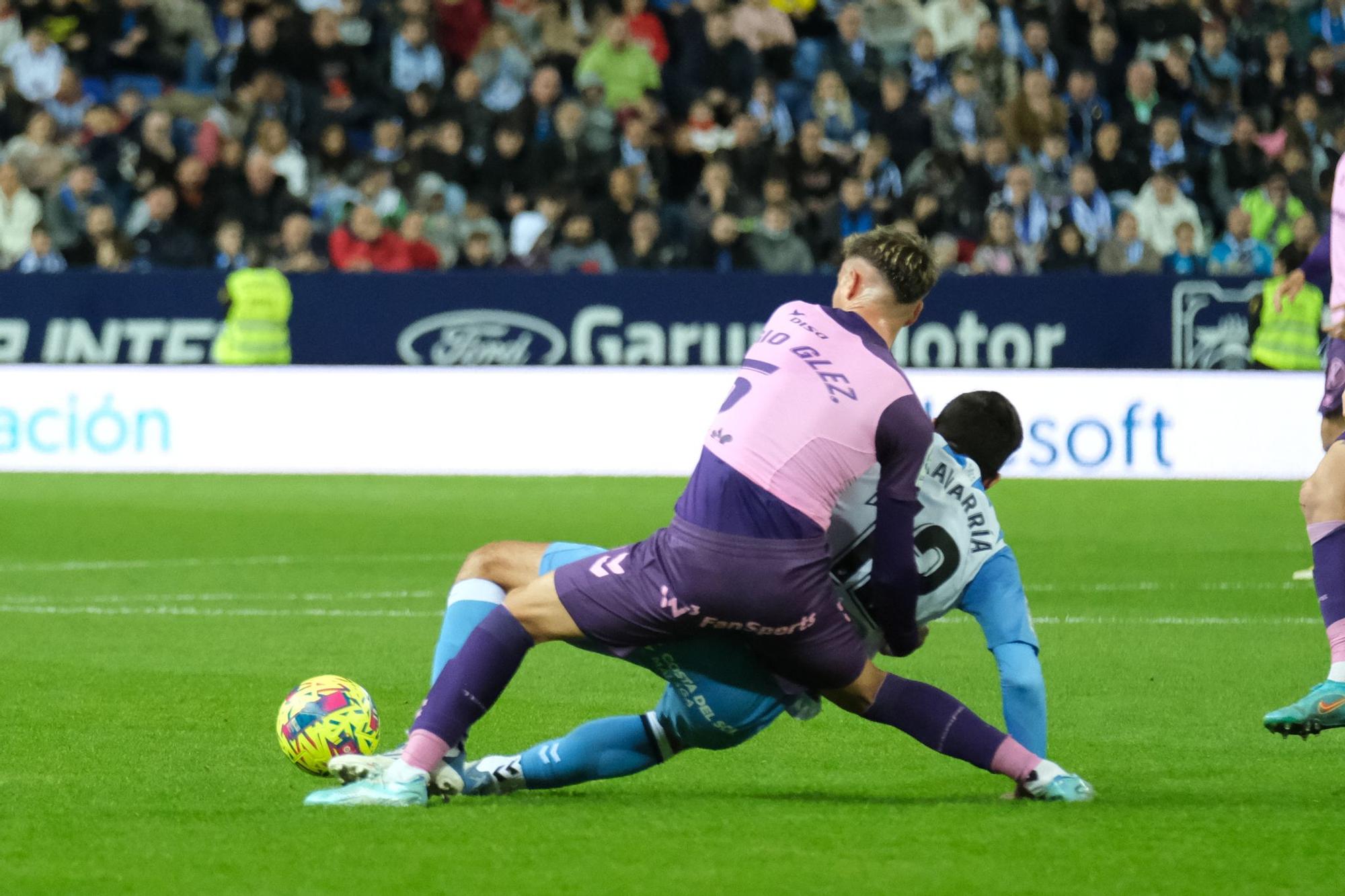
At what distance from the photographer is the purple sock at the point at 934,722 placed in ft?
17.1

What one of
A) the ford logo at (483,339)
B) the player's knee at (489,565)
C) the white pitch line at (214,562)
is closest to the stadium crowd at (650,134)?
the ford logo at (483,339)

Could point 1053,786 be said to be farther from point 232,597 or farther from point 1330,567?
point 232,597

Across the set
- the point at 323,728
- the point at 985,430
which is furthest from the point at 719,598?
the point at 323,728

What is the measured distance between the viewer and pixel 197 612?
32.2ft

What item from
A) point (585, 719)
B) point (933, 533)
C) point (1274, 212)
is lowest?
point (585, 719)

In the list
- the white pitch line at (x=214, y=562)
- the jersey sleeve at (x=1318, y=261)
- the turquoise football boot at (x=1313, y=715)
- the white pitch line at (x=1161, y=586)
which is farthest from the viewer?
the white pitch line at (x=214, y=562)

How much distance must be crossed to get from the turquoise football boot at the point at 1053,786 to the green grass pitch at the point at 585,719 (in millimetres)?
66

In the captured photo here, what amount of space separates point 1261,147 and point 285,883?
18290mm

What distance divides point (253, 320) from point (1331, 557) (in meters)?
12.3

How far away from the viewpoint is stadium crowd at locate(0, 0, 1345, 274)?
62.6ft

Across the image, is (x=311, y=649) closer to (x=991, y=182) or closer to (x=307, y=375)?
(x=307, y=375)

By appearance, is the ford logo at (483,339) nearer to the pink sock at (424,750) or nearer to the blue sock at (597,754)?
the blue sock at (597,754)

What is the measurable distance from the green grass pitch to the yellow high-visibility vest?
3615 mm

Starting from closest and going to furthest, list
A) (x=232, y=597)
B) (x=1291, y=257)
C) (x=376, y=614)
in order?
(x=376, y=614) → (x=232, y=597) → (x=1291, y=257)
